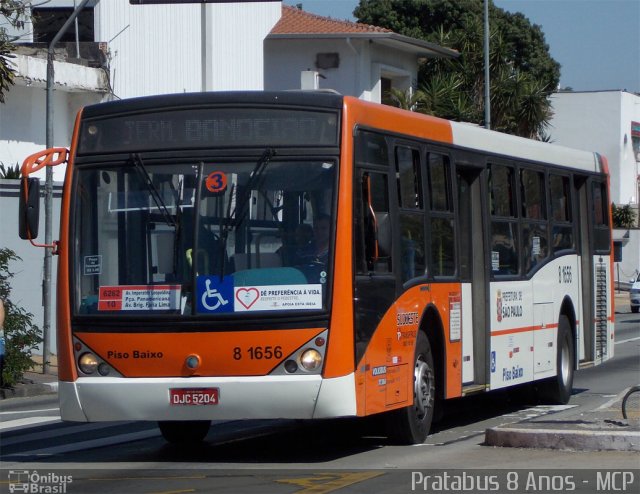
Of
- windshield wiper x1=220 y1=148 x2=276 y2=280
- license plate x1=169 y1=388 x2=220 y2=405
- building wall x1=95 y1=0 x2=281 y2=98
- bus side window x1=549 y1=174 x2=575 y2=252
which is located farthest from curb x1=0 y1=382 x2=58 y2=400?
building wall x1=95 y1=0 x2=281 y2=98

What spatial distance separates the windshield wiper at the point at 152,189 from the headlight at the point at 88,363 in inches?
51.1

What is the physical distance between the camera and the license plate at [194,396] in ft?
33.1

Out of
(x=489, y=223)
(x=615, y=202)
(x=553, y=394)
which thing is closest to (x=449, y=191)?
(x=489, y=223)

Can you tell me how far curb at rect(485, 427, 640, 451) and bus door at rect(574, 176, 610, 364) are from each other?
6.32 m

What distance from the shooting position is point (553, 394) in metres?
16.1

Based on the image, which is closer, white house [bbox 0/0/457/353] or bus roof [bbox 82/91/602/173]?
bus roof [bbox 82/91/602/173]

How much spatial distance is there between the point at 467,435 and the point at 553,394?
11.8 ft

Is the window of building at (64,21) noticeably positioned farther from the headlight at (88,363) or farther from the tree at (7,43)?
the headlight at (88,363)

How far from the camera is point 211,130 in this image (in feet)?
34.7

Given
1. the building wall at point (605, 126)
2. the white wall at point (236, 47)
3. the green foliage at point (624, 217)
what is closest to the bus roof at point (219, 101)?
the white wall at point (236, 47)

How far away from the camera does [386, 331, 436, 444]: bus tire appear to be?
11.5 m

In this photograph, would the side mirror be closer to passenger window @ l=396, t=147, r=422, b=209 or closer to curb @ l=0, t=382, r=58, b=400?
passenger window @ l=396, t=147, r=422, b=209

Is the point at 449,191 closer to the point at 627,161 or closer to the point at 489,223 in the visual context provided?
the point at 489,223

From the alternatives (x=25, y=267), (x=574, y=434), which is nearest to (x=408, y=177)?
(x=574, y=434)
